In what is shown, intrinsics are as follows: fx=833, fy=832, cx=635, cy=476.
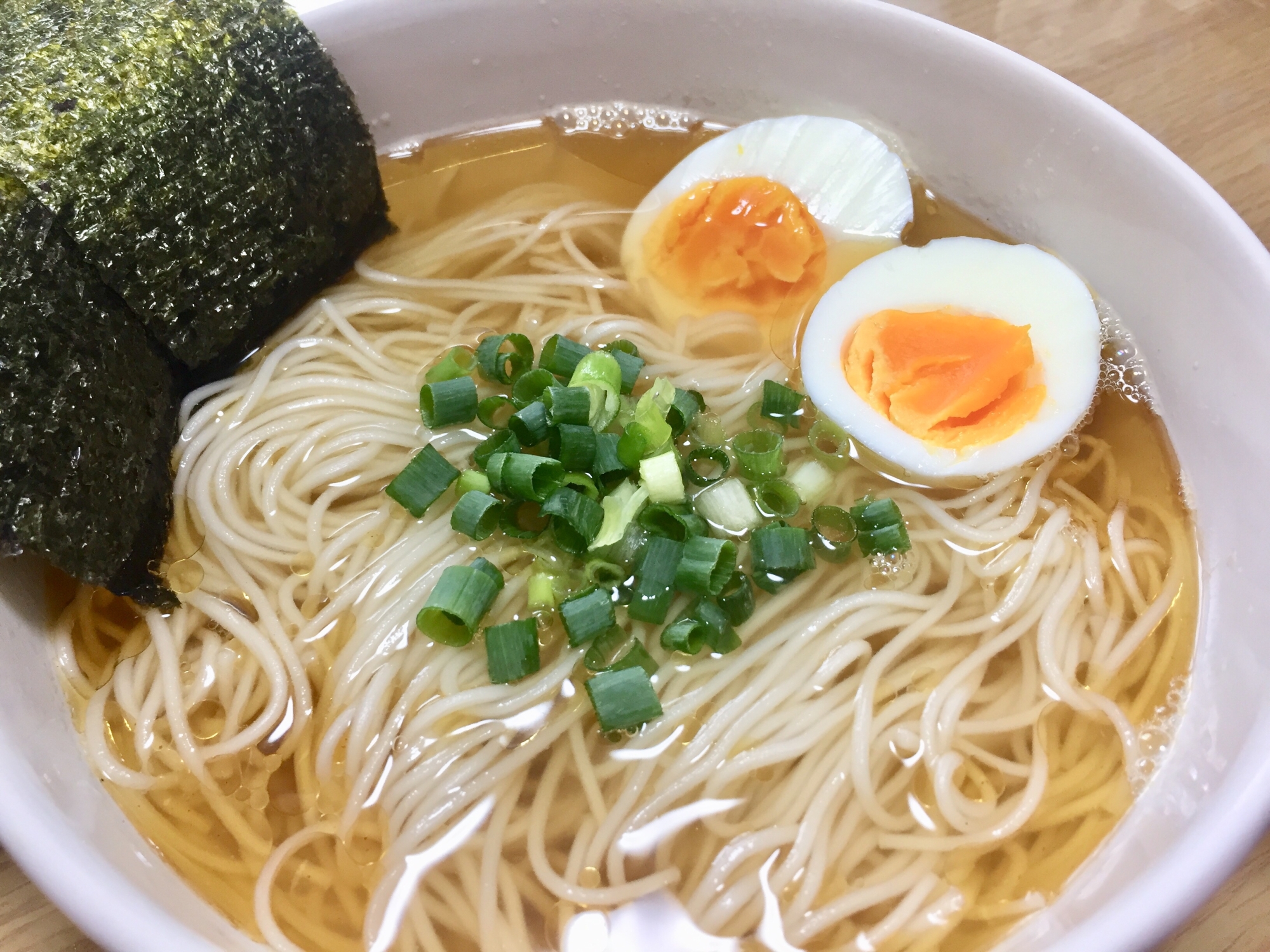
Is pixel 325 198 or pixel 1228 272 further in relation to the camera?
pixel 325 198

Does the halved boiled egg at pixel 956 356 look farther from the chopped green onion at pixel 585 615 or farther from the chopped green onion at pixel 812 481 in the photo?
the chopped green onion at pixel 585 615

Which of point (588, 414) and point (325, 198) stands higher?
point (325, 198)

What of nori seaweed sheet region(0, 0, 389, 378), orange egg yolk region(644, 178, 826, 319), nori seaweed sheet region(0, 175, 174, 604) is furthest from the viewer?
orange egg yolk region(644, 178, 826, 319)

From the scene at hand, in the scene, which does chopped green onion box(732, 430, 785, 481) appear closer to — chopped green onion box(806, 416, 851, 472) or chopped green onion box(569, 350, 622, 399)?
chopped green onion box(806, 416, 851, 472)

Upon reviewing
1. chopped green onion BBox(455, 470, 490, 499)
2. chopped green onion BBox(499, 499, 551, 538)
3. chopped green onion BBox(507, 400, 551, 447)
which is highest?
chopped green onion BBox(507, 400, 551, 447)

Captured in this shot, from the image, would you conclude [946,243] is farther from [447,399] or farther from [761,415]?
[447,399]

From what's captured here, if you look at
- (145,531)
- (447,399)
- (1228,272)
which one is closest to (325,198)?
(447,399)

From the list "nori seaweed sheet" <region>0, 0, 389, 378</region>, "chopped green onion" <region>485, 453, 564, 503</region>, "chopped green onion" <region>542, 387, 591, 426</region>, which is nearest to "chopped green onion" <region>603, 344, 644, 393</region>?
"chopped green onion" <region>542, 387, 591, 426</region>
